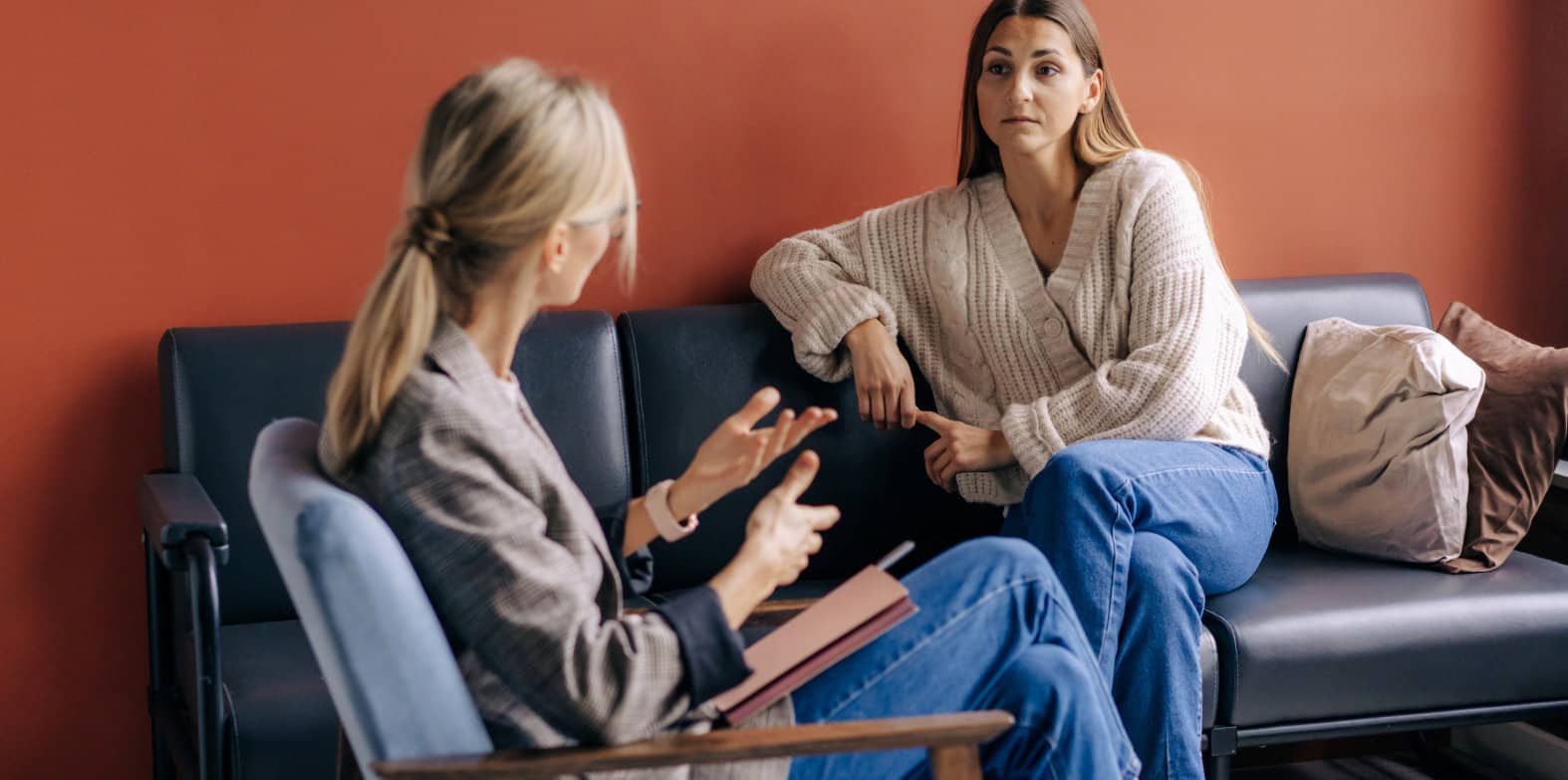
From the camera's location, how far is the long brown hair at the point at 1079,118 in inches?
95.3

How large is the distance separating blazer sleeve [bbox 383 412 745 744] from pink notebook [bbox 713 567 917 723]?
112mm

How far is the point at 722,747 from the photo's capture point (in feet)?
4.24

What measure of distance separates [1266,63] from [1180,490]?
3.66 ft

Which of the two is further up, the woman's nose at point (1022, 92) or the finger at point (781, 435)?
the woman's nose at point (1022, 92)

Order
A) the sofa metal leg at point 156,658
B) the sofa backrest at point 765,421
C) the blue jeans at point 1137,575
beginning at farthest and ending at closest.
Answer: the sofa backrest at point 765,421, the sofa metal leg at point 156,658, the blue jeans at point 1137,575

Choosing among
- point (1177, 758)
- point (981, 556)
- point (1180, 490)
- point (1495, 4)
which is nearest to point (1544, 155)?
point (1495, 4)

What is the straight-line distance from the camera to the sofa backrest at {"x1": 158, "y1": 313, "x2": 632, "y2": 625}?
7.28 feet

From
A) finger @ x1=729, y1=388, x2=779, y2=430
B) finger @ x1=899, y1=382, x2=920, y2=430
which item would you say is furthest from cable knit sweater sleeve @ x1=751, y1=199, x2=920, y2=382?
finger @ x1=729, y1=388, x2=779, y2=430

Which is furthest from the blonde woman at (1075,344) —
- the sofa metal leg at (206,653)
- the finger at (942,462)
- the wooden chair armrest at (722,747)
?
the sofa metal leg at (206,653)

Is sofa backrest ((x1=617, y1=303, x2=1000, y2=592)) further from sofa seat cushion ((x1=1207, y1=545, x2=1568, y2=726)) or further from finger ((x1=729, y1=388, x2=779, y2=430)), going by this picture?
finger ((x1=729, y1=388, x2=779, y2=430))

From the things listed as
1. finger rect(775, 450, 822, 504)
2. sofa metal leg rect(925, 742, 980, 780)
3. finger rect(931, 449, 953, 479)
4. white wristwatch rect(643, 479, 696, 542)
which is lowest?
finger rect(931, 449, 953, 479)

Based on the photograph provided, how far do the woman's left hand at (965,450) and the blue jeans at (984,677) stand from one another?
0.71 metres

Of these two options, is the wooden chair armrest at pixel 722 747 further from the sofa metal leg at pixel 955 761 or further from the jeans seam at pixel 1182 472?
the jeans seam at pixel 1182 472

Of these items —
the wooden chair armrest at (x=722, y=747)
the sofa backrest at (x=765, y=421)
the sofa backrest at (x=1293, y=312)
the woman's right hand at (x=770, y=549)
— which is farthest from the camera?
the sofa backrest at (x=1293, y=312)
